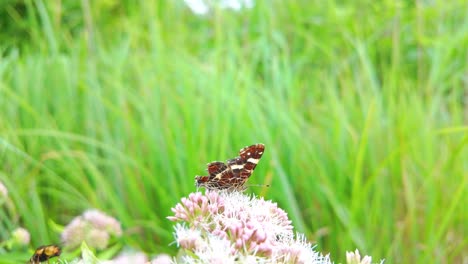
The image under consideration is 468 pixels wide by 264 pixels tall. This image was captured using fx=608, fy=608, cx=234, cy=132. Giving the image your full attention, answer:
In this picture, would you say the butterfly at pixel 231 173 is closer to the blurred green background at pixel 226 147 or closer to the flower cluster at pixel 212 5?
the blurred green background at pixel 226 147

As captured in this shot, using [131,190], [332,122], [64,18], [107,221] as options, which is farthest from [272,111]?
[64,18]

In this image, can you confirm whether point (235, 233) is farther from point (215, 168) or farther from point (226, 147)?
point (226, 147)

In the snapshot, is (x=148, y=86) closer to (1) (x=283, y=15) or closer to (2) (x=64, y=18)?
(1) (x=283, y=15)

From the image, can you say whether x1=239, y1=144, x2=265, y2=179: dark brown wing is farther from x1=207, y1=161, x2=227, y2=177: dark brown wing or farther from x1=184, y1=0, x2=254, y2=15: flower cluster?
x1=184, y1=0, x2=254, y2=15: flower cluster

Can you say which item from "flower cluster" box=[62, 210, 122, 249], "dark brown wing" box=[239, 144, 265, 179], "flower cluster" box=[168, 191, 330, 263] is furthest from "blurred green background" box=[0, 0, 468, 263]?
"flower cluster" box=[168, 191, 330, 263]

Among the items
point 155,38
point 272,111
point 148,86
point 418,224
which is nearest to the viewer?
point 418,224
